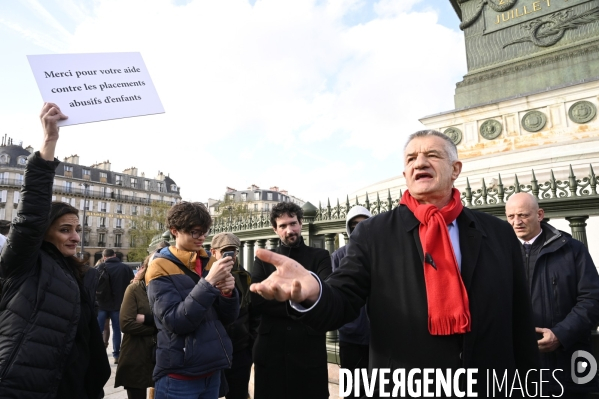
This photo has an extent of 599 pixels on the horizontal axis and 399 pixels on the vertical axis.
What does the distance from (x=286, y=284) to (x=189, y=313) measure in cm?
113

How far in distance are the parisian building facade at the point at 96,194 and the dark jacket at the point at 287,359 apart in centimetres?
6049

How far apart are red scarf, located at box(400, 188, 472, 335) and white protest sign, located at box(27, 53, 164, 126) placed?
1985mm

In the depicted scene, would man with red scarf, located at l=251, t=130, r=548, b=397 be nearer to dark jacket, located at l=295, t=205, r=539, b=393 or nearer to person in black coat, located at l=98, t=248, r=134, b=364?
dark jacket, located at l=295, t=205, r=539, b=393

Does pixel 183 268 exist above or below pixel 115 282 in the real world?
above

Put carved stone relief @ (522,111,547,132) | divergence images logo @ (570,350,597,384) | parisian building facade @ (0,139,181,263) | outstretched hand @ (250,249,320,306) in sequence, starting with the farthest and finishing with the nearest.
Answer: parisian building facade @ (0,139,181,263) → carved stone relief @ (522,111,547,132) → divergence images logo @ (570,350,597,384) → outstretched hand @ (250,249,320,306)

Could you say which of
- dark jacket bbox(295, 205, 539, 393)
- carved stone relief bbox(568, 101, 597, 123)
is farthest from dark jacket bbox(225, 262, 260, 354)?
carved stone relief bbox(568, 101, 597, 123)

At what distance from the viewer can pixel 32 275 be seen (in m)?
2.14

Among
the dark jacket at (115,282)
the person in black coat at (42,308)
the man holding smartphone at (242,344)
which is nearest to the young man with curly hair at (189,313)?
the person in black coat at (42,308)

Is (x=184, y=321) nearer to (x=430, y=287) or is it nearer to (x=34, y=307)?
(x=34, y=307)

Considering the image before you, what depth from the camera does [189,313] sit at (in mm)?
2375

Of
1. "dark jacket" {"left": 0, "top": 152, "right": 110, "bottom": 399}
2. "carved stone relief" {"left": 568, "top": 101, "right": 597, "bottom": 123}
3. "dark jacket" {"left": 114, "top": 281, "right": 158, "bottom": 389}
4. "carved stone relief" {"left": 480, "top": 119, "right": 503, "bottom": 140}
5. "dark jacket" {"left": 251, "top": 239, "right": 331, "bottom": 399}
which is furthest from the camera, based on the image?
"carved stone relief" {"left": 480, "top": 119, "right": 503, "bottom": 140}

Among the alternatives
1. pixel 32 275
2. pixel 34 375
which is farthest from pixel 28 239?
pixel 34 375

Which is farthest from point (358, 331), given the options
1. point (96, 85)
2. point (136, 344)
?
point (96, 85)

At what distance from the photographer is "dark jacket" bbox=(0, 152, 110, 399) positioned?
1969mm
